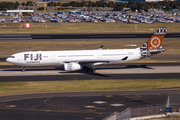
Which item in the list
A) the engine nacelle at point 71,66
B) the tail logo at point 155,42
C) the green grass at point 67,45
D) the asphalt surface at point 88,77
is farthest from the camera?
the green grass at point 67,45

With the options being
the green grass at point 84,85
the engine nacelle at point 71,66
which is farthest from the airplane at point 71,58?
the green grass at point 84,85

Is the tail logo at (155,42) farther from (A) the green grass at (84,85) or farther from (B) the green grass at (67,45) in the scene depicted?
(B) the green grass at (67,45)

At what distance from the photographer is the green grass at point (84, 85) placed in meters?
48.1

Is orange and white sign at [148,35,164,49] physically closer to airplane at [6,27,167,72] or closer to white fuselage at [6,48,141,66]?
airplane at [6,27,167,72]

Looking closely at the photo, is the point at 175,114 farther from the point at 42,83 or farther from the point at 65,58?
the point at 65,58

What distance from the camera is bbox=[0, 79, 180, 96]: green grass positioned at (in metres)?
48.1

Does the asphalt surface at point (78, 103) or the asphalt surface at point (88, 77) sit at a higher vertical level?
the asphalt surface at point (78, 103)

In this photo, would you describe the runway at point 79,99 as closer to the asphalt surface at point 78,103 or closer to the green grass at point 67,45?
the asphalt surface at point 78,103

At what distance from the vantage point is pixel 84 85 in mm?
50688

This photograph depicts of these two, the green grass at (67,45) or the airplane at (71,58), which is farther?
the green grass at (67,45)

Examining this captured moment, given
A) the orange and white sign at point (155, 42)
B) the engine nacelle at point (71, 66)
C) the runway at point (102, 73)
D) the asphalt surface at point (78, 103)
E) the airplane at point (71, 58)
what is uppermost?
the orange and white sign at point (155, 42)

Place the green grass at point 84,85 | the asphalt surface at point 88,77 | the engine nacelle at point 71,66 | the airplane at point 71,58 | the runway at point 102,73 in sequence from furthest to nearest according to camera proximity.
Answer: the airplane at point 71,58 < the engine nacelle at point 71,66 < the runway at point 102,73 < the asphalt surface at point 88,77 < the green grass at point 84,85

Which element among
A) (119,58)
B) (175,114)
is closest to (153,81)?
(119,58)

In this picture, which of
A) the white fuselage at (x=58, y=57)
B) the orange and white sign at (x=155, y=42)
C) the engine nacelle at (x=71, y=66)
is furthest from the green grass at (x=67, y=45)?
the engine nacelle at (x=71, y=66)
